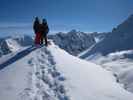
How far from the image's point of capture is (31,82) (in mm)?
16984

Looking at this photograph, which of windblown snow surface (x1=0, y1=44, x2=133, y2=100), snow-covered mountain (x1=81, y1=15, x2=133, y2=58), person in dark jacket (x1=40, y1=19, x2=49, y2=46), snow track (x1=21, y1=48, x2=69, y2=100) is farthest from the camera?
snow-covered mountain (x1=81, y1=15, x2=133, y2=58)

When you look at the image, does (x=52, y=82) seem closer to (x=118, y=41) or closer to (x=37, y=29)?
(x=37, y=29)

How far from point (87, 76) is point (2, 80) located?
6320mm

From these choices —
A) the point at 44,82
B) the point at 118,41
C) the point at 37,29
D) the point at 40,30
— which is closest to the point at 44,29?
the point at 40,30

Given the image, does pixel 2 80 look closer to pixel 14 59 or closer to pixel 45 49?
pixel 14 59

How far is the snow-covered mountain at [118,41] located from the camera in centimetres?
10791

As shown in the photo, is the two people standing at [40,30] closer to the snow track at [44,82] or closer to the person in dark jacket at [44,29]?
the person in dark jacket at [44,29]

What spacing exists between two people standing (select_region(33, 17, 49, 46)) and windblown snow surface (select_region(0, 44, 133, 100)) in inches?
204

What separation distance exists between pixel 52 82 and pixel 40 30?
34.9 ft

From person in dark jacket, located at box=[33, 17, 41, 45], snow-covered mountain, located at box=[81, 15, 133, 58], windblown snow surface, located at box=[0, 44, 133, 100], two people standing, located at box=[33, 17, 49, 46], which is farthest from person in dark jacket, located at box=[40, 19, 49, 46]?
snow-covered mountain, located at box=[81, 15, 133, 58]

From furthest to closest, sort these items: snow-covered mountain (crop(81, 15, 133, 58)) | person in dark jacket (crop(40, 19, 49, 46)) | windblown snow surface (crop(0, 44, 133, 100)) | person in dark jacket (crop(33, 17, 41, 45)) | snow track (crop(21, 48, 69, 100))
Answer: snow-covered mountain (crop(81, 15, 133, 58)) < person in dark jacket (crop(33, 17, 41, 45)) < person in dark jacket (crop(40, 19, 49, 46)) < windblown snow surface (crop(0, 44, 133, 100)) < snow track (crop(21, 48, 69, 100))

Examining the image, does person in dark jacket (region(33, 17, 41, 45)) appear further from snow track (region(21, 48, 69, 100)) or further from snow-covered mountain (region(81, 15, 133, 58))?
snow-covered mountain (region(81, 15, 133, 58))

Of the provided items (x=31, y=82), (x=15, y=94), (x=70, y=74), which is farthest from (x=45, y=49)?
(x=15, y=94)

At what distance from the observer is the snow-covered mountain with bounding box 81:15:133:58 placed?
108 meters
